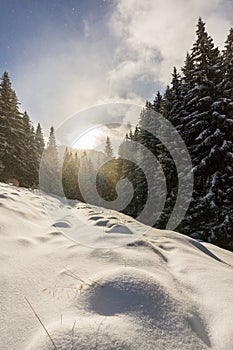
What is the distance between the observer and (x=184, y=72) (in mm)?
19922

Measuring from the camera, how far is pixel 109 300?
2068 mm

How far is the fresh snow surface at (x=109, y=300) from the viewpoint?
5.31ft

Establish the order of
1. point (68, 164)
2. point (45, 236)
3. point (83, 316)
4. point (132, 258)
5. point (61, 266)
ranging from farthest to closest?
point (68, 164), point (45, 236), point (132, 258), point (61, 266), point (83, 316)

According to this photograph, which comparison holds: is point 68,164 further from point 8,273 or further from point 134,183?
point 8,273

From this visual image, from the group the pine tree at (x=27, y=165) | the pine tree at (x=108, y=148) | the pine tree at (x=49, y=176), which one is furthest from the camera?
the pine tree at (x=108, y=148)

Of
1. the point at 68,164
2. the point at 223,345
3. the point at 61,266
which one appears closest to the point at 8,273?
the point at 61,266

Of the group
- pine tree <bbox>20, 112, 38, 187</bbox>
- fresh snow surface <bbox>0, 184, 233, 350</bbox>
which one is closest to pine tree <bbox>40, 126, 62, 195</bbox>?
pine tree <bbox>20, 112, 38, 187</bbox>

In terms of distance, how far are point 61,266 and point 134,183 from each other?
85.0 ft

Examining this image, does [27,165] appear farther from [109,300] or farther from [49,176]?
[109,300]

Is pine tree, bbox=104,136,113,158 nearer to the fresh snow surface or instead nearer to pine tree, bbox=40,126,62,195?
pine tree, bbox=40,126,62,195

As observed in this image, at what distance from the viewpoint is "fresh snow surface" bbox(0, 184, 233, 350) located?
162cm

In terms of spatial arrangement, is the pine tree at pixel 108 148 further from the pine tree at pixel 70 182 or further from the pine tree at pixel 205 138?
the pine tree at pixel 205 138

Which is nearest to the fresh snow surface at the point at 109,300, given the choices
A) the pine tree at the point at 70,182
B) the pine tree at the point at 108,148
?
the pine tree at the point at 70,182

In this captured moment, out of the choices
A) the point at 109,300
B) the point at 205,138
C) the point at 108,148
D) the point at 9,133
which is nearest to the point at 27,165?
the point at 9,133
